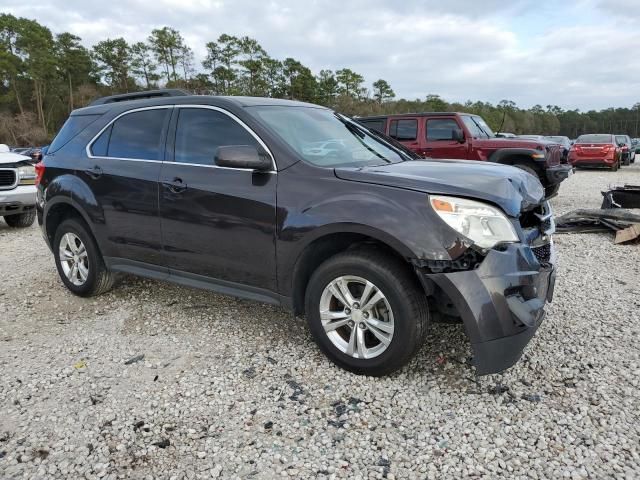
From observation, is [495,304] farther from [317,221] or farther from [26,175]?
[26,175]

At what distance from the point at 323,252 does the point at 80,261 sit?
265 centimetres

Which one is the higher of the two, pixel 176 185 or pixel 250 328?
pixel 176 185

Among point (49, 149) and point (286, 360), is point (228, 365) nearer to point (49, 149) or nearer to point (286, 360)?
point (286, 360)

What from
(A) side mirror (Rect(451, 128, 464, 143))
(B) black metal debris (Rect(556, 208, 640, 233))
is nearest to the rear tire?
(A) side mirror (Rect(451, 128, 464, 143))

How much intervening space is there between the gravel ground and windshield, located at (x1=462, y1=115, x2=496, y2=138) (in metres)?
6.16

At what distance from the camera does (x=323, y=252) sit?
10.0 feet

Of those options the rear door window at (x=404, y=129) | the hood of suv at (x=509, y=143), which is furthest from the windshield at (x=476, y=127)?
the rear door window at (x=404, y=129)

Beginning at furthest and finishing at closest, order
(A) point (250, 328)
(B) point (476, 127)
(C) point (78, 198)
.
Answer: (B) point (476, 127) < (C) point (78, 198) < (A) point (250, 328)

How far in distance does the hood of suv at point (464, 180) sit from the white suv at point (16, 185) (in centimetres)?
695

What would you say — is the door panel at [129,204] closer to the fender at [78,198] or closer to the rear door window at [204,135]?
the fender at [78,198]

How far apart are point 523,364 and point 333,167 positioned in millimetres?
1793

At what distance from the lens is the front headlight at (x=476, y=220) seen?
2.55 metres

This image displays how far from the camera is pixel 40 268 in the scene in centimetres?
559

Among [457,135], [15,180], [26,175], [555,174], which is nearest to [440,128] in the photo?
[457,135]
